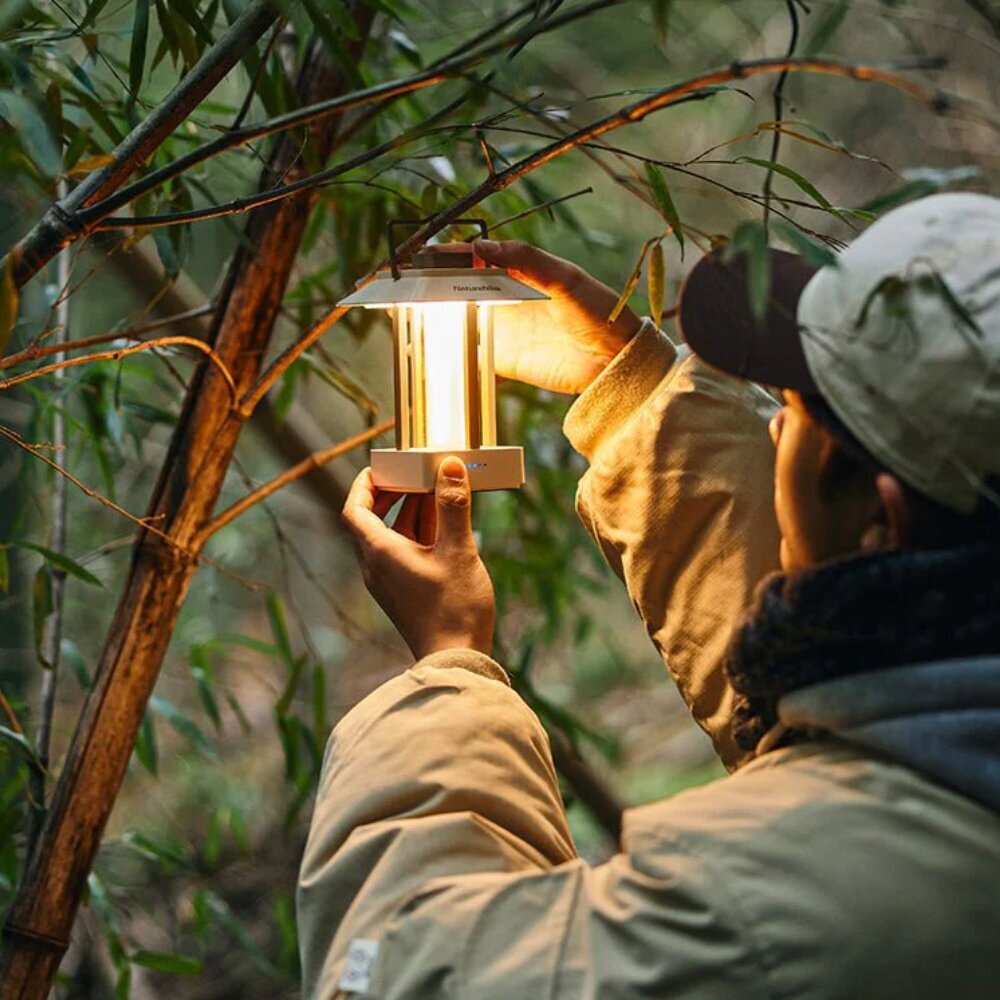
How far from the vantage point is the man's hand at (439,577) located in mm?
1008

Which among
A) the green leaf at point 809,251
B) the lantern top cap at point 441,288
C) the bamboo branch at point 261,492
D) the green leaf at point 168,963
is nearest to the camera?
the green leaf at point 809,251

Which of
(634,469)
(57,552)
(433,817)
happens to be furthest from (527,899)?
(57,552)

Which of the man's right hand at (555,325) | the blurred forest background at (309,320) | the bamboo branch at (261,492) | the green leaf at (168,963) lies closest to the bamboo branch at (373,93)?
the blurred forest background at (309,320)

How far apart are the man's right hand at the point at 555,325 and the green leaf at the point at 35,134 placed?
0.39m

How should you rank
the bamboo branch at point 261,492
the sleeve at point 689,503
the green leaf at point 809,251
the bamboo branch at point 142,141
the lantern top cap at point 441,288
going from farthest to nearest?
1. the bamboo branch at point 261,492
2. the sleeve at point 689,503
3. the lantern top cap at point 441,288
4. the bamboo branch at point 142,141
5. the green leaf at point 809,251

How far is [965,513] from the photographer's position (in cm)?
77

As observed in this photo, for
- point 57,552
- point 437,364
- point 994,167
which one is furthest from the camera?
point 994,167

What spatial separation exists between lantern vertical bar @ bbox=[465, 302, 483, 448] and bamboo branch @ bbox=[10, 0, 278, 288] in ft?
0.99

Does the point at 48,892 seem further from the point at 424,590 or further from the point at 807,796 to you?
the point at 807,796

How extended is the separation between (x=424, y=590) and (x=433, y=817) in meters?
0.22

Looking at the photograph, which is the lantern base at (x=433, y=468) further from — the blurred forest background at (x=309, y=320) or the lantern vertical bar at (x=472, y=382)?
the blurred forest background at (x=309, y=320)

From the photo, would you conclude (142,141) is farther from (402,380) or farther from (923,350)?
(923,350)

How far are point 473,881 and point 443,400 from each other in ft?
1.53

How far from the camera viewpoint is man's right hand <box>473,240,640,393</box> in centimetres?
115
